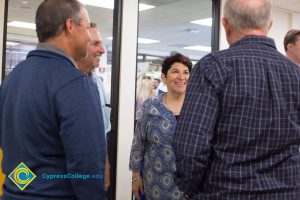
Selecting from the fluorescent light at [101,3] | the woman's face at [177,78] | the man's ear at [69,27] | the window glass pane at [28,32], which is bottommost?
the woman's face at [177,78]

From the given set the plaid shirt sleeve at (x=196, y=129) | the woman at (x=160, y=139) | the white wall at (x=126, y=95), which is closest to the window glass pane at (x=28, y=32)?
the white wall at (x=126, y=95)

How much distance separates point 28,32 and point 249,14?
2941 millimetres

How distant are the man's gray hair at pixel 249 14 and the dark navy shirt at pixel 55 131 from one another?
590 mm

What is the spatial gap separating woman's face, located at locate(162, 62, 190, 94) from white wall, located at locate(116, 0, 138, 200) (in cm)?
113

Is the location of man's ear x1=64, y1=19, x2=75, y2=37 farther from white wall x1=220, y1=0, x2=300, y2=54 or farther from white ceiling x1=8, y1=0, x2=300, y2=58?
white wall x1=220, y1=0, x2=300, y2=54

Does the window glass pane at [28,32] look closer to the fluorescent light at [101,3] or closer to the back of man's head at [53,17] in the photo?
the fluorescent light at [101,3]

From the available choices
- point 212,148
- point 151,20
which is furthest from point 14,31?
point 212,148

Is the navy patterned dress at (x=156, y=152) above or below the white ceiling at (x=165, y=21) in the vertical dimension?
below

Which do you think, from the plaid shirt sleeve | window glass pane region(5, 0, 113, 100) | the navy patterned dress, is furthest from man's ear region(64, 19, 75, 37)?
window glass pane region(5, 0, 113, 100)

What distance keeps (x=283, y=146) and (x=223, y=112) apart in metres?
0.25

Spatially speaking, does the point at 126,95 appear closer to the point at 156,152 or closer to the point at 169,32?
the point at 156,152

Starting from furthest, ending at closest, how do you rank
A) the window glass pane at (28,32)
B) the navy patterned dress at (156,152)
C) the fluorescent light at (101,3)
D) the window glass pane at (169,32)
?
1. the window glass pane at (169,32)
2. the fluorescent light at (101,3)
3. the window glass pane at (28,32)
4. the navy patterned dress at (156,152)

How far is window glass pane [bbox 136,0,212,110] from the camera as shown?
3938mm

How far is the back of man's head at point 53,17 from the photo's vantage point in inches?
49.5
